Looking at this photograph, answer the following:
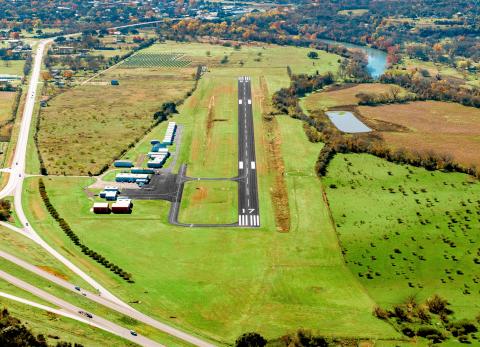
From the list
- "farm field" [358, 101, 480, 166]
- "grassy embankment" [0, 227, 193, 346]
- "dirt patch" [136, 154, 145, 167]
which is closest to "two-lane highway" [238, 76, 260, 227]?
"dirt patch" [136, 154, 145, 167]

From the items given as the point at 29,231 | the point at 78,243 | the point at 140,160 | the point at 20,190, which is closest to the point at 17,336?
the point at 78,243

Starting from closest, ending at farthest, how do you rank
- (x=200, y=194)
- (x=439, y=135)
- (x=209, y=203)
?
1. (x=209, y=203)
2. (x=200, y=194)
3. (x=439, y=135)

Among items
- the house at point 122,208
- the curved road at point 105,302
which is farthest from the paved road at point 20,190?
the house at point 122,208

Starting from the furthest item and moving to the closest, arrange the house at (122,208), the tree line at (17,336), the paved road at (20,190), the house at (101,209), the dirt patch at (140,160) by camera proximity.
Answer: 1. the dirt patch at (140,160)
2. the house at (101,209)
3. the house at (122,208)
4. the paved road at (20,190)
5. the tree line at (17,336)

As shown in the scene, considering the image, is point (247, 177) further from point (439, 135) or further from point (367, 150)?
point (439, 135)

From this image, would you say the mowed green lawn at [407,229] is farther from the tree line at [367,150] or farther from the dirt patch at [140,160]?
the dirt patch at [140,160]

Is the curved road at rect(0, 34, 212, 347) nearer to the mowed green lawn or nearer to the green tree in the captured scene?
the green tree
